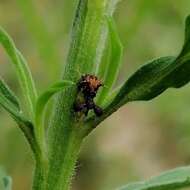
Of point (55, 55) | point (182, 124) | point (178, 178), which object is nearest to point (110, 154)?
point (182, 124)

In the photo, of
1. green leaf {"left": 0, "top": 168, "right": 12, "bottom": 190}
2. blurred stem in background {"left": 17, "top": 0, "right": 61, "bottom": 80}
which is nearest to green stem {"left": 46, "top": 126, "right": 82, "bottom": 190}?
green leaf {"left": 0, "top": 168, "right": 12, "bottom": 190}

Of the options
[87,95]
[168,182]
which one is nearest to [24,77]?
[87,95]

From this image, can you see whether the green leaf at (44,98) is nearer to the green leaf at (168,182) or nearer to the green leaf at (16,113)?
the green leaf at (16,113)

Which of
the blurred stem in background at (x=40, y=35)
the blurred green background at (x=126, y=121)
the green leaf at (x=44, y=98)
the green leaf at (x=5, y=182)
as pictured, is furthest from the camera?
the blurred green background at (x=126, y=121)

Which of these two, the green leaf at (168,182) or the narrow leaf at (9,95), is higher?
the narrow leaf at (9,95)

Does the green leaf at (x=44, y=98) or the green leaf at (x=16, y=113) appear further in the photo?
the green leaf at (x=16, y=113)

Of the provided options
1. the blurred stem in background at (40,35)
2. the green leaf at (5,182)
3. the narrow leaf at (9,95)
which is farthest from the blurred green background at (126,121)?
the narrow leaf at (9,95)

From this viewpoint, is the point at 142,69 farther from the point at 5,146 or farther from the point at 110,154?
the point at 110,154

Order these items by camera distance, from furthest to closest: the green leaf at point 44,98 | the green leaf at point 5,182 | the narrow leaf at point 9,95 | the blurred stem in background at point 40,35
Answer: the blurred stem in background at point 40,35 → the green leaf at point 5,182 → the narrow leaf at point 9,95 → the green leaf at point 44,98

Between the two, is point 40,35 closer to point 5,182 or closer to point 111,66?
point 5,182
